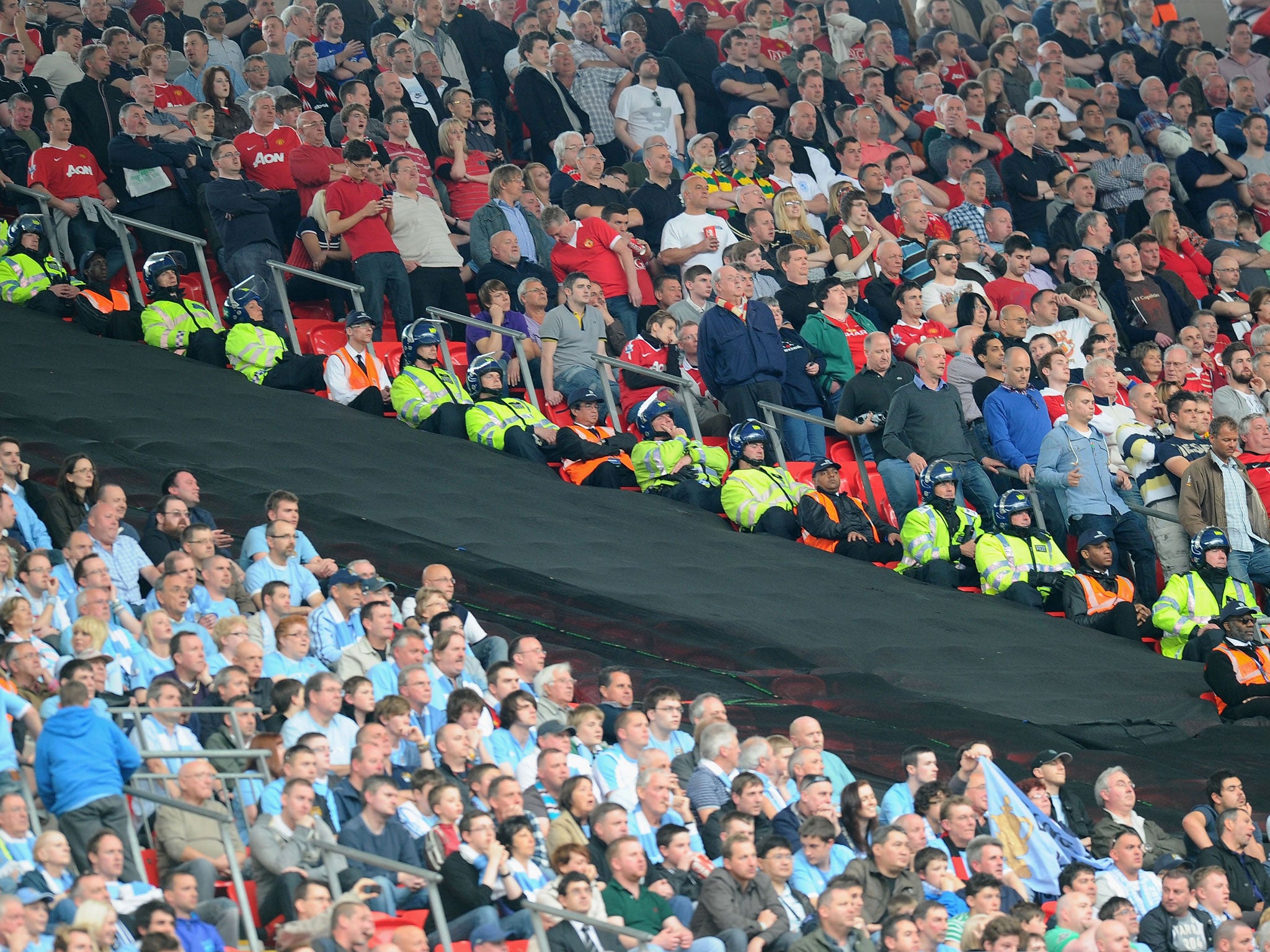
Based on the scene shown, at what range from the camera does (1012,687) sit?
11.7m

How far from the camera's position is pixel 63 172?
14859mm

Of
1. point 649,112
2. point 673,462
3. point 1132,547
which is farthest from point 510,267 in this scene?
point 1132,547

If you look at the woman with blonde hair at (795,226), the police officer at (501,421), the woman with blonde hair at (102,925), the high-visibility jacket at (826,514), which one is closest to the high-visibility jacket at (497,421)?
the police officer at (501,421)

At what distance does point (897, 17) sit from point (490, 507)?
11010 mm

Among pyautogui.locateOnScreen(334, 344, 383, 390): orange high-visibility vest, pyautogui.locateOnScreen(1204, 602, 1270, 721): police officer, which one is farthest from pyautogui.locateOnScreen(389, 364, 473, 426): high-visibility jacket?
pyautogui.locateOnScreen(1204, 602, 1270, 721): police officer

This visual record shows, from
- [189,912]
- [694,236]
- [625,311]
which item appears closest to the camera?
[189,912]

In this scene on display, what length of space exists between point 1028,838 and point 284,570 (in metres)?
4.17

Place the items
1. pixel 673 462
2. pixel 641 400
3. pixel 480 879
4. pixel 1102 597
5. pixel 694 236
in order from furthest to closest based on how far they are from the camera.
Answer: pixel 694 236
pixel 641 400
pixel 673 462
pixel 1102 597
pixel 480 879

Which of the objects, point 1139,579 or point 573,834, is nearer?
point 573,834

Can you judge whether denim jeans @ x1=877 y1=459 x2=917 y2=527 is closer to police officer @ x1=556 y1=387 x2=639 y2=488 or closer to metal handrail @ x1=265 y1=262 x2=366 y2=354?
police officer @ x1=556 y1=387 x2=639 y2=488

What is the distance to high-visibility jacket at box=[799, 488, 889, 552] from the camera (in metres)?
13.7

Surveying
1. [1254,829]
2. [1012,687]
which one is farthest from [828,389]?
[1254,829]

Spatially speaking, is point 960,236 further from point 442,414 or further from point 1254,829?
point 1254,829

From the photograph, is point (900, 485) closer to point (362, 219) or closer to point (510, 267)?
point (510, 267)
